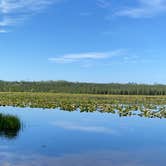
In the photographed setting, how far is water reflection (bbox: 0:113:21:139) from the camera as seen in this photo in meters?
19.4

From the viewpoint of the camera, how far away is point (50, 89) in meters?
119

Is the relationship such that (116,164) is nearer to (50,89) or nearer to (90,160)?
(90,160)

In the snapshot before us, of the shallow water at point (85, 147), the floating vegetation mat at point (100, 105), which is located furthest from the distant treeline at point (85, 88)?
the shallow water at point (85, 147)

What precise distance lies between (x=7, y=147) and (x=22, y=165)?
3.11 m

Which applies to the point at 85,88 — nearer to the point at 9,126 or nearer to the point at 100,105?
the point at 100,105

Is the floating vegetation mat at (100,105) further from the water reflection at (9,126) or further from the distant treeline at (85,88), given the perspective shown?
the distant treeline at (85,88)

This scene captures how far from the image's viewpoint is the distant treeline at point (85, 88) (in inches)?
4178

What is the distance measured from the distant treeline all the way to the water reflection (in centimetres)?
8308

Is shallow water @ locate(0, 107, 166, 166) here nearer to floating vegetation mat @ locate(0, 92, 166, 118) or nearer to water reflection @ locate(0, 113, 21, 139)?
water reflection @ locate(0, 113, 21, 139)

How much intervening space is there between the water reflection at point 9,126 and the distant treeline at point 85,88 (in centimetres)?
8308

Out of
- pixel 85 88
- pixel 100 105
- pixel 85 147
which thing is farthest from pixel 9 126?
pixel 85 88

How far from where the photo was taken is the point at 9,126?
2023 centimetres

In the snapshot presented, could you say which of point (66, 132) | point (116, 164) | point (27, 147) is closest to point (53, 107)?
point (66, 132)

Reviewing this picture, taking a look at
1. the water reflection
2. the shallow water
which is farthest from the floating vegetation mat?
the water reflection
